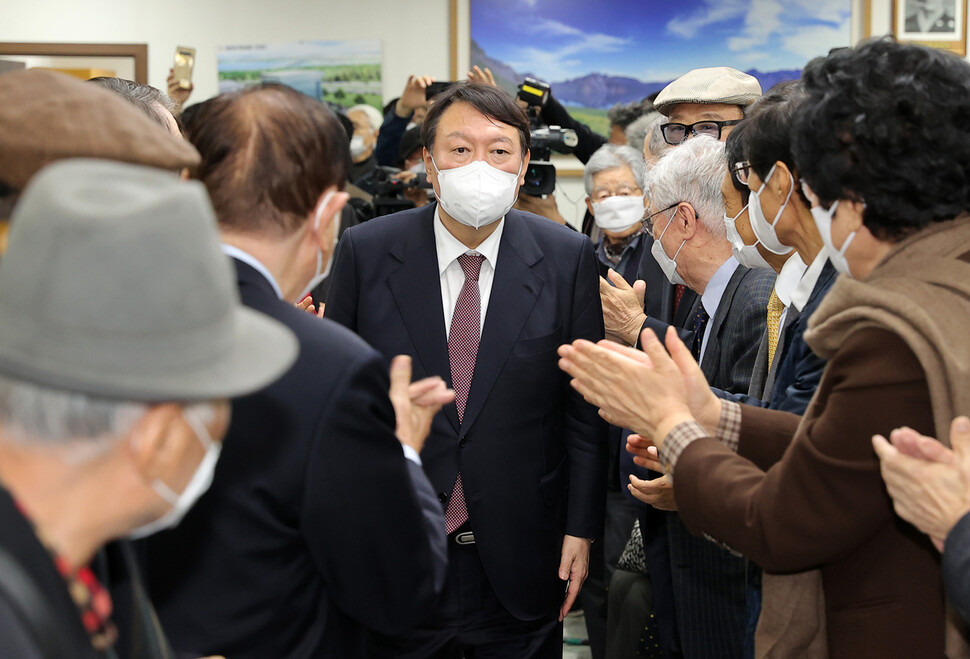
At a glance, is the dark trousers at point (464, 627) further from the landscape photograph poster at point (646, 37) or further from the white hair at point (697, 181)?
the landscape photograph poster at point (646, 37)

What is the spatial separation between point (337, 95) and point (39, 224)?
5933mm

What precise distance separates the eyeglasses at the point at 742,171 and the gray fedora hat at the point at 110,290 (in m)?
1.58

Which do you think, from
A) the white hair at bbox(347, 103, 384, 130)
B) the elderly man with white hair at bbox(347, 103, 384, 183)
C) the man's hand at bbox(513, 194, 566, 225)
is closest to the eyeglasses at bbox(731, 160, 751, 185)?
the man's hand at bbox(513, 194, 566, 225)

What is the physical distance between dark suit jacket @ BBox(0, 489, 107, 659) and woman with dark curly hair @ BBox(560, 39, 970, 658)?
0.96 m

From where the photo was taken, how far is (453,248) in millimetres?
2219

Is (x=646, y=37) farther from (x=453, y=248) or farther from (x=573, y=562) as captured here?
(x=573, y=562)

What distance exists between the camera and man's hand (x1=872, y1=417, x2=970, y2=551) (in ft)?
3.90

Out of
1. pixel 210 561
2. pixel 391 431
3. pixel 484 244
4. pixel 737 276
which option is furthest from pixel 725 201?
pixel 210 561

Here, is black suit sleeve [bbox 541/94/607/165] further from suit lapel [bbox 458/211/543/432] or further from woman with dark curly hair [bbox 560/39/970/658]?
woman with dark curly hair [bbox 560/39/970/658]

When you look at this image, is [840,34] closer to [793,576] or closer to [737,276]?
[737,276]

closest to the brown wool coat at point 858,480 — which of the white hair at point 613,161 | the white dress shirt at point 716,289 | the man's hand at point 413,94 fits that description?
the white dress shirt at point 716,289

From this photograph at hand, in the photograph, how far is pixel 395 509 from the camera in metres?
1.24

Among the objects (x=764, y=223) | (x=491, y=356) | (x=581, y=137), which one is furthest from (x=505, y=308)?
(x=581, y=137)

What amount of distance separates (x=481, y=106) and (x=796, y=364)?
98cm
